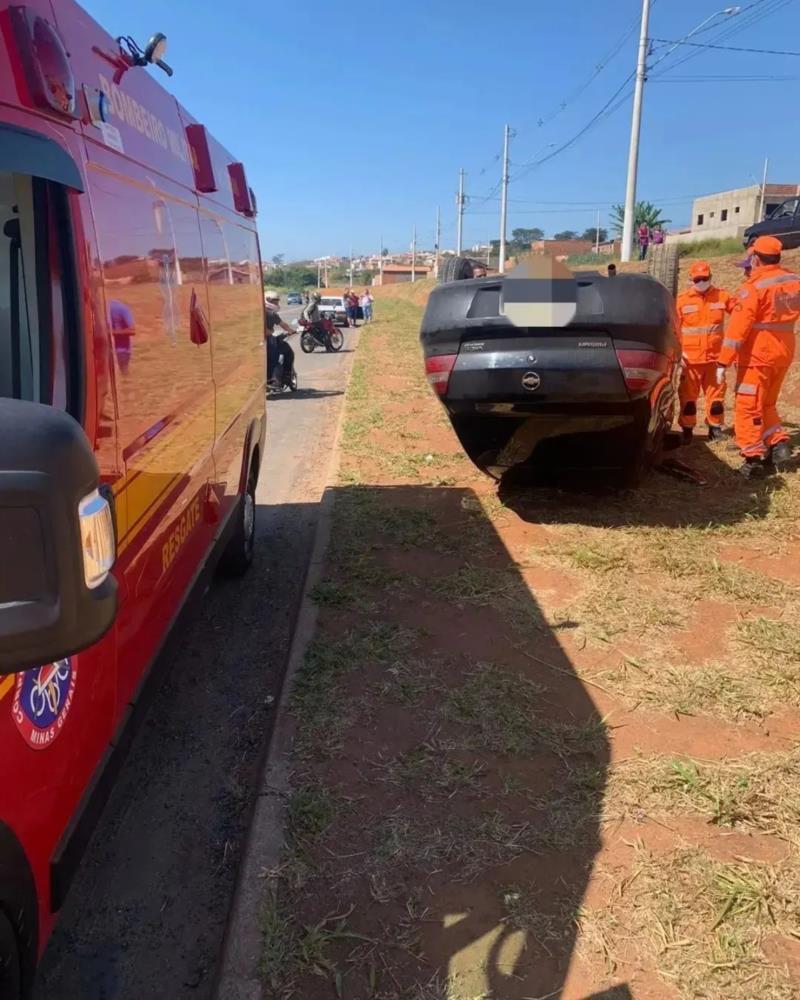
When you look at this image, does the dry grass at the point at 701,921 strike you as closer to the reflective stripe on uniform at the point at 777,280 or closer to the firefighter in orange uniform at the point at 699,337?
the reflective stripe on uniform at the point at 777,280

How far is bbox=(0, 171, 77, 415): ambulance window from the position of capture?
1.88 metres

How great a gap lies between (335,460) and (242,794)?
5.46 metres

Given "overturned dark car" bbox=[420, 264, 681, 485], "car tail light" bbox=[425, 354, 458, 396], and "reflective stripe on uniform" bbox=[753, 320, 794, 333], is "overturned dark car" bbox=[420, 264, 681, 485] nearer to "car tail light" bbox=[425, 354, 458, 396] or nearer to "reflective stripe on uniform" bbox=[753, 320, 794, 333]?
"car tail light" bbox=[425, 354, 458, 396]

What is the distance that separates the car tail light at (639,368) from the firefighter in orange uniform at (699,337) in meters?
2.98

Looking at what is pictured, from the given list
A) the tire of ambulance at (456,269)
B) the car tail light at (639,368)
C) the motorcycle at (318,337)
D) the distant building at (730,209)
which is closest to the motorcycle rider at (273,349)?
the tire of ambulance at (456,269)

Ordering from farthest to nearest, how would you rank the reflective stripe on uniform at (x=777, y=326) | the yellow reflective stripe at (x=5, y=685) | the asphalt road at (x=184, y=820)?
the reflective stripe on uniform at (x=777, y=326) < the asphalt road at (x=184, y=820) < the yellow reflective stripe at (x=5, y=685)

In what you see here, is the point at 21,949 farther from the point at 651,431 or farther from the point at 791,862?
the point at 651,431

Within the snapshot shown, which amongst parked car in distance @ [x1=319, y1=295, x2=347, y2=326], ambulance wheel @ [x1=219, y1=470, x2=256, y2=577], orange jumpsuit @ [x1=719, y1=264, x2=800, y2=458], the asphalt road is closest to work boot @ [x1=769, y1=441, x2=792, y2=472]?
orange jumpsuit @ [x1=719, y1=264, x2=800, y2=458]

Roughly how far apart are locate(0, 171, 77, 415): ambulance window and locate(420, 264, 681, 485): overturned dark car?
3432 millimetres

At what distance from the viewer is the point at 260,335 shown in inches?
244

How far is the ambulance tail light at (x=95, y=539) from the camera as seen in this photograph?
1.08 metres

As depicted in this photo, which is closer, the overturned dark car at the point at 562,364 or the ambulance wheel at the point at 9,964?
the ambulance wheel at the point at 9,964

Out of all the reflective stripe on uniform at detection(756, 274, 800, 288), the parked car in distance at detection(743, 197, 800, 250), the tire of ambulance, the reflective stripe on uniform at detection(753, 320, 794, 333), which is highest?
the parked car in distance at detection(743, 197, 800, 250)

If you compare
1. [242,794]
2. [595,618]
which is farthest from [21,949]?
[595,618]
